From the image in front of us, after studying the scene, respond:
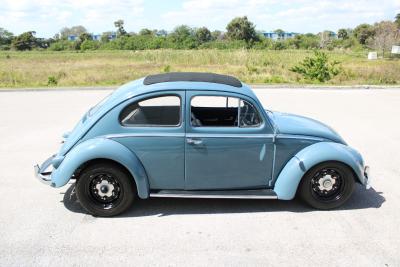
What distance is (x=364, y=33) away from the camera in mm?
71562

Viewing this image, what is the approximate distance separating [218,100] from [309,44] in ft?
227

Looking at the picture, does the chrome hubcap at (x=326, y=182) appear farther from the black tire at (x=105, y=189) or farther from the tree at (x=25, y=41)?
the tree at (x=25, y=41)

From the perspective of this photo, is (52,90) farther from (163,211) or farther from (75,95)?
(163,211)

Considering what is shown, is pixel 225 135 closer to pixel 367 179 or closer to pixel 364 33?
pixel 367 179

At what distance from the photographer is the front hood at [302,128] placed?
4727mm

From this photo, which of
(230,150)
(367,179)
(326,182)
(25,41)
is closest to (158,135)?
(230,150)

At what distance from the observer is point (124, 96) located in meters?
4.62

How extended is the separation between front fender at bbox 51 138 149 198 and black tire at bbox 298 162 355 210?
1932 millimetres

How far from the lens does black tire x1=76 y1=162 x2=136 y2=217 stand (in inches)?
176

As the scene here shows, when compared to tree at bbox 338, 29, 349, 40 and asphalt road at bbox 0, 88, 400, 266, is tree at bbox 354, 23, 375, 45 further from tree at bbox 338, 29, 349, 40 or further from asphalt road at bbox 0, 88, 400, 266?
asphalt road at bbox 0, 88, 400, 266

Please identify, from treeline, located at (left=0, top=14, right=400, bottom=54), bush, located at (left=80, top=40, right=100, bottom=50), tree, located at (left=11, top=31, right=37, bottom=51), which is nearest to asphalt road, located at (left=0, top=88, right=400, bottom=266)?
treeline, located at (left=0, top=14, right=400, bottom=54)

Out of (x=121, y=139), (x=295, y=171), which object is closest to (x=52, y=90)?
(x=121, y=139)

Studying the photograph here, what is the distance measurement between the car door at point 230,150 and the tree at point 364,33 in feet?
235

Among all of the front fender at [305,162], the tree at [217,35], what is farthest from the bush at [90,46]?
the front fender at [305,162]
